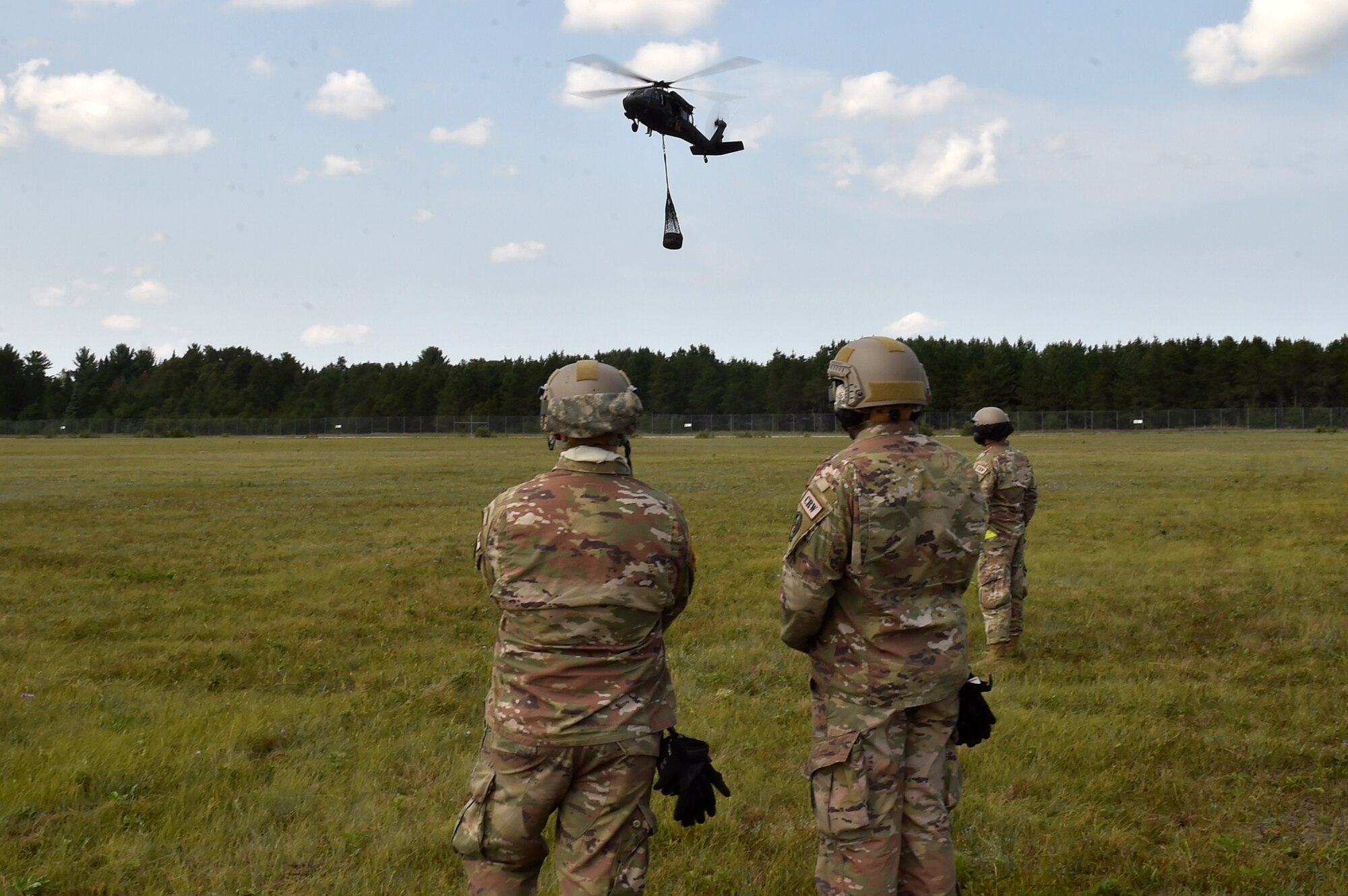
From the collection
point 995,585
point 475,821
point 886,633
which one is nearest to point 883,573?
point 886,633

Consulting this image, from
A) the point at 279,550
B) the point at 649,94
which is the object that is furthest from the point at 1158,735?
the point at 279,550

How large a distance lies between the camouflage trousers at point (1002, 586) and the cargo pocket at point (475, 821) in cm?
670

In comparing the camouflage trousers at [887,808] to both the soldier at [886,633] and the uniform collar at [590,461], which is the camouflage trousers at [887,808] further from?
the uniform collar at [590,461]

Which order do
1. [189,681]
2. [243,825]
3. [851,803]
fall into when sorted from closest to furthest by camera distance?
[851,803] < [243,825] < [189,681]

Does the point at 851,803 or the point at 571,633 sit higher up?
the point at 571,633

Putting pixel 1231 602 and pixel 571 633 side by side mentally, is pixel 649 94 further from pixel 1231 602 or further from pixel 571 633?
pixel 571 633

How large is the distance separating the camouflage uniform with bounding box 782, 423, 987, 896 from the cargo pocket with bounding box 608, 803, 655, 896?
31.6 inches

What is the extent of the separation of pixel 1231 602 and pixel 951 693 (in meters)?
9.89

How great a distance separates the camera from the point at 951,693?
171 inches

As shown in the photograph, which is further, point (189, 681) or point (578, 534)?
point (189, 681)

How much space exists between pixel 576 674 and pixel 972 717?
5.77 feet

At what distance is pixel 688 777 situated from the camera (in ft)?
12.7

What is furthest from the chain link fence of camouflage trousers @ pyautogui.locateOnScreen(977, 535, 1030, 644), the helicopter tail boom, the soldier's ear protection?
the soldier's ear protection

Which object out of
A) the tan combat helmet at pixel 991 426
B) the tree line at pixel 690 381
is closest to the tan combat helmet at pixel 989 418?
the tan combat helmet at pixel 991 426
